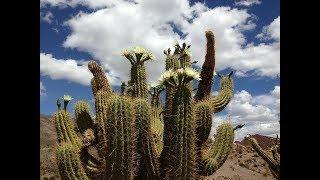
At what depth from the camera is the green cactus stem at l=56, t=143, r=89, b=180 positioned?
767 centimetres

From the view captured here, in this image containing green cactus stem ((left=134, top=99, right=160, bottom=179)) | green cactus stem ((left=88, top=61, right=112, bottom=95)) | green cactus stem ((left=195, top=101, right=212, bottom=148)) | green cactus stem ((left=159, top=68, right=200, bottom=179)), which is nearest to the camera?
green cactus stem ((left=159, top=68, right=200, bottom=179))

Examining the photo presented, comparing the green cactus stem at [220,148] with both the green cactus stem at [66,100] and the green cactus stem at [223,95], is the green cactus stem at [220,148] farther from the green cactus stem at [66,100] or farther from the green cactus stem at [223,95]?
the green cactus stem at [66,100]

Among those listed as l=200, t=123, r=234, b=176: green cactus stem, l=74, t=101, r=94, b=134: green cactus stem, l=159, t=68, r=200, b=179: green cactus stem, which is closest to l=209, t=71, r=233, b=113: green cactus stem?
l=200, t=123, r=234, b=176: green cactus stem

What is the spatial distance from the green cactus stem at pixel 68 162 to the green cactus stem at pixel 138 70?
59.9 inches

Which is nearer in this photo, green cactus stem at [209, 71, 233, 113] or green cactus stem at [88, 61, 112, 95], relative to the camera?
green cactus stem at [88, 61, 112, 95]

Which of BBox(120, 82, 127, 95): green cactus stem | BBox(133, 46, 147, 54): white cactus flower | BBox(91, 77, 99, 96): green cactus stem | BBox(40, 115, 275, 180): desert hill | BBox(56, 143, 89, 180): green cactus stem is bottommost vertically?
BBox(40, 115, 275, 180): desert hill

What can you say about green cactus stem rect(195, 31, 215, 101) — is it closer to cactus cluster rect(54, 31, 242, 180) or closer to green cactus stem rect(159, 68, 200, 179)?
cactus cluster rect(54, 31, 242, 180)

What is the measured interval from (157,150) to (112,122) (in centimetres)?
116

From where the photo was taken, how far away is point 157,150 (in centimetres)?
762

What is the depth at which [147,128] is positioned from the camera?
7133mm

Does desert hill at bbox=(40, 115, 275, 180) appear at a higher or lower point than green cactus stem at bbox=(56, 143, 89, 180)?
lower

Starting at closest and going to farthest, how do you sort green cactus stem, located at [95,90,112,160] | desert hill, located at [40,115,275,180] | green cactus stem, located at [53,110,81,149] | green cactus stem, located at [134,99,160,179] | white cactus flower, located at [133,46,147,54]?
green cactus stem, located at [134,99,160,179] → green cactus stem, located at [95,90,112,160] → white cactus flower, located at [133,46,147,54] → green cactus stem, located at [53,110,81,149] → desert hill, located at [40,115,275,180]
